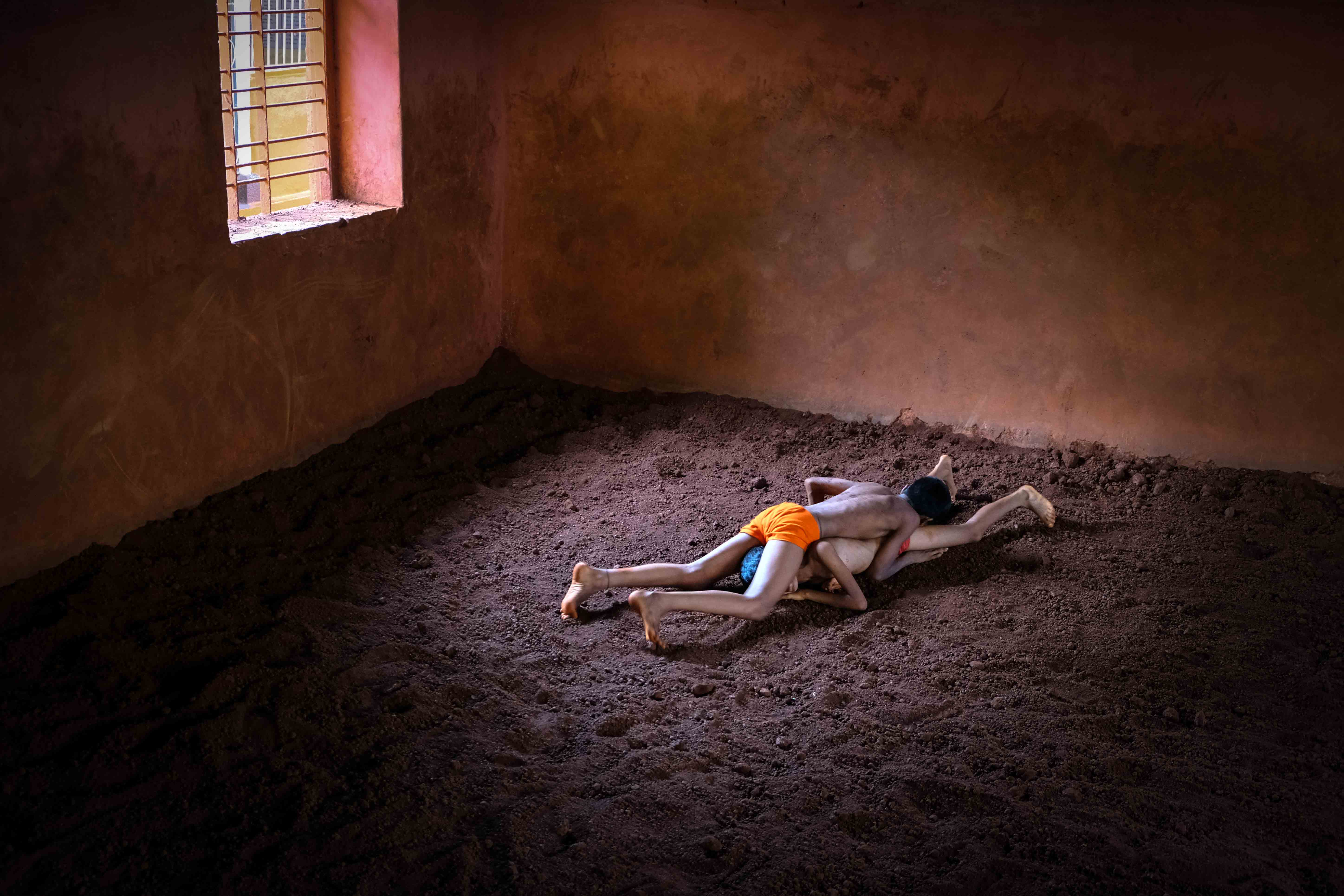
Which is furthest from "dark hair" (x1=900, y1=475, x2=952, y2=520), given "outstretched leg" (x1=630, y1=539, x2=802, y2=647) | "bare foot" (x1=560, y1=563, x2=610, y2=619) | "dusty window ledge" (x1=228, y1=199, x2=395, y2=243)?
"dusty window ledge" (x1=228, y1=199, x2=395, y2=243)

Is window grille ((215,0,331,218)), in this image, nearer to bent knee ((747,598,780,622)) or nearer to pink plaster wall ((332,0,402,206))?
pink plaster wall ((332,0,402,206))

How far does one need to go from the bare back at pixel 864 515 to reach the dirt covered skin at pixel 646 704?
0.85ft

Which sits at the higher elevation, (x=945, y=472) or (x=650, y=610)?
(x=945, y=472)

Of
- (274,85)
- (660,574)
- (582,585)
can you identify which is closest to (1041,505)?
(660,574)

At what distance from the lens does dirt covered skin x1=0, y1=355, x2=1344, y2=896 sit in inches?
117

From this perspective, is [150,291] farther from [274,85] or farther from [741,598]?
[741,598]

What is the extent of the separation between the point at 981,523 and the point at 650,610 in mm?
1753

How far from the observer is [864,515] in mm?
4500

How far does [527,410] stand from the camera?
6219 millimetres

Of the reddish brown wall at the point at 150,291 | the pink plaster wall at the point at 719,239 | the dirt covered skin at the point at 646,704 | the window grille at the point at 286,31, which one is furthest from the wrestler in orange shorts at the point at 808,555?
the window grille at the point at 286,31

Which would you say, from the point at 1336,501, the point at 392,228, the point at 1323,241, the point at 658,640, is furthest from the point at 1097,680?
the point at 392,228

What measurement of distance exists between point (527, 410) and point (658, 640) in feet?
8.33

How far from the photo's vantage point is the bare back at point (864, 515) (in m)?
4.45

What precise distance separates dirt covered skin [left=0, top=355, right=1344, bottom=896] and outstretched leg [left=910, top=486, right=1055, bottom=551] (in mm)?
82
